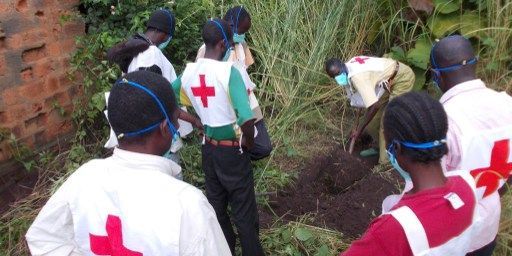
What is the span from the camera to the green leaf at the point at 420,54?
15.6ft

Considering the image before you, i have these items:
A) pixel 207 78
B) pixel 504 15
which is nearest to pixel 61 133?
pixel 207 78

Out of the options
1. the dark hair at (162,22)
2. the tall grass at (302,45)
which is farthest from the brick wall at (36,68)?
the tall grass at (302,45)

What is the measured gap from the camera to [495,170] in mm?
2020

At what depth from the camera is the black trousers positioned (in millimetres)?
2980

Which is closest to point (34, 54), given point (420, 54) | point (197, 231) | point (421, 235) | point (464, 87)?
point (197, 231)

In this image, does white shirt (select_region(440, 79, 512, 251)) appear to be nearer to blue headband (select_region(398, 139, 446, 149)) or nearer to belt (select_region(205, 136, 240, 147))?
blue headband (select_region(398, 139, 446, 149))

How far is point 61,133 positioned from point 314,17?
3.05 metres

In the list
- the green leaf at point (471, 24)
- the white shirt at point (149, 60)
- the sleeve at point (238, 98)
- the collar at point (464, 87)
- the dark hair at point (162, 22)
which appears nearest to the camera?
the collar at point (464, 87)

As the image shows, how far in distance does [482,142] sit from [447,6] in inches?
127

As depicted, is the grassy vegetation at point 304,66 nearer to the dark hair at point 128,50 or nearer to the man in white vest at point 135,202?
the dark hair at point 128,50

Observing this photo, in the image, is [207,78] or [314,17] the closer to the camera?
[207,78]

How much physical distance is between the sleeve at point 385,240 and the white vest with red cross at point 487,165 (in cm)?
67

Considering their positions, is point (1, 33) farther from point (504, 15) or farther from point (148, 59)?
point (504, 15)

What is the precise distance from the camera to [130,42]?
3.21 metres
